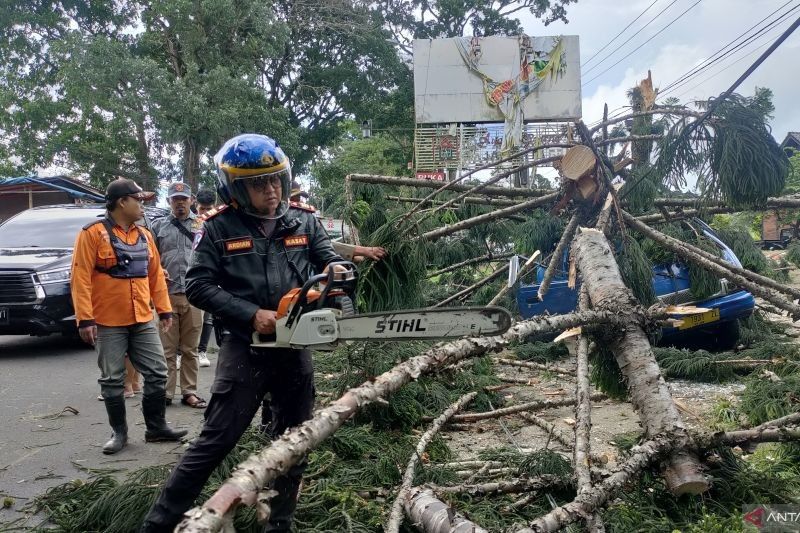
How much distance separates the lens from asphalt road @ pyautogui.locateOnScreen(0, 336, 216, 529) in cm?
391

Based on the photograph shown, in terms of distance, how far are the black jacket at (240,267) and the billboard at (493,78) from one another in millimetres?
22763

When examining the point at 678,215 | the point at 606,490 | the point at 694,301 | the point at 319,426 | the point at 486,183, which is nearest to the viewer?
the point at 319,426

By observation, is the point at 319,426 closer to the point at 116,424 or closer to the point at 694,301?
the point at 116,424

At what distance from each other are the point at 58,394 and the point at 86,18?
745 inches

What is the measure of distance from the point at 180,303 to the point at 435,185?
2.57 meters

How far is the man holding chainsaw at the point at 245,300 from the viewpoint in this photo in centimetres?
261

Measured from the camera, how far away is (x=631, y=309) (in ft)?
10.5

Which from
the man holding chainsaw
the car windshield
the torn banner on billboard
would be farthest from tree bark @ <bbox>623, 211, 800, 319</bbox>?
the torn banner on billboard

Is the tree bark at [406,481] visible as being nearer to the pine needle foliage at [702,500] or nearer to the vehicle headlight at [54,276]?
the pine needle foliage at [702,500]

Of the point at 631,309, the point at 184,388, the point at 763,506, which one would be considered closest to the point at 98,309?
the point at 184,388

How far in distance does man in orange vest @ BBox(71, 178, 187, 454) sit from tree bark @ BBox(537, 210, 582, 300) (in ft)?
9.28

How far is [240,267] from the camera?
2711 millimetres

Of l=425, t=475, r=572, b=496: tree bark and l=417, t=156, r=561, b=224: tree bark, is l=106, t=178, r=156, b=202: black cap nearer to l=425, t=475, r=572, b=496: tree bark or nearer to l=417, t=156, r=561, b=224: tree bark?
l=417, t=156, r=561, b=224: tree bark

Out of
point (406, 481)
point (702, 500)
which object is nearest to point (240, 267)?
point (406, 481)
